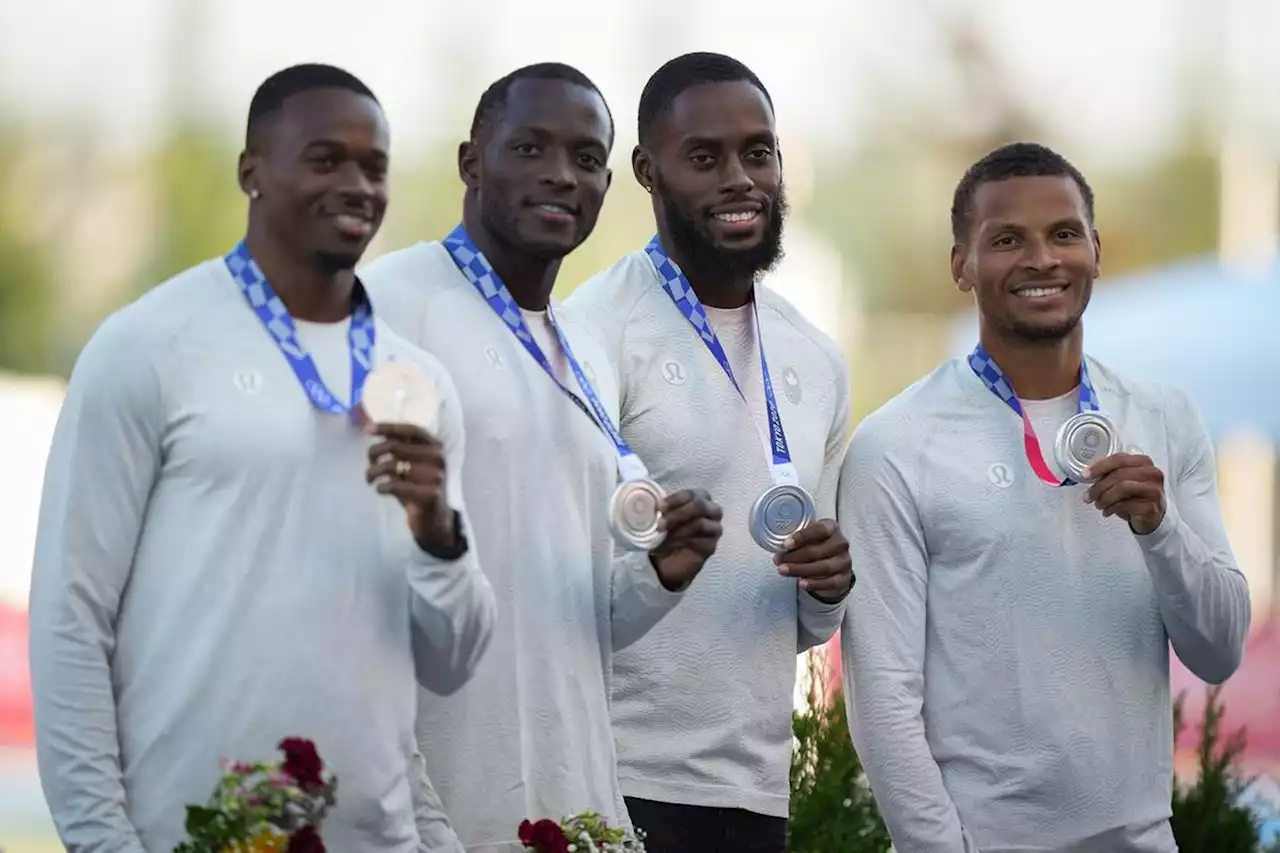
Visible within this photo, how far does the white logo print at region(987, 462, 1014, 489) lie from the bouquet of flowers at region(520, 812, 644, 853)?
4.05 feet

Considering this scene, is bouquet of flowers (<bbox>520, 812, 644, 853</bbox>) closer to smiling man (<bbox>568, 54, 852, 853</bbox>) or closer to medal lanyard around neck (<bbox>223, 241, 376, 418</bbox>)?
smiling man (<bbox>568, 54, 852, 853</bbox>)

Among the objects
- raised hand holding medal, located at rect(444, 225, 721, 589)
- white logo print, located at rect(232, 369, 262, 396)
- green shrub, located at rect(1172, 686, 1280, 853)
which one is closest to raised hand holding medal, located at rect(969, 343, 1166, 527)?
raised hand holding medal, located at rect(444, 225, 721, 589)

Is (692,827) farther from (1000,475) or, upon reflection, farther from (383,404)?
(383,404)

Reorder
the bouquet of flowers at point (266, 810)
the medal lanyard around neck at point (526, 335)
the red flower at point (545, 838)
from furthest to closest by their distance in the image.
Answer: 1. the medal lanyard around neck at point (526, 335)
2. the red flower at point (545, 838)
3. the bouquet of flowers at point (266, 810)

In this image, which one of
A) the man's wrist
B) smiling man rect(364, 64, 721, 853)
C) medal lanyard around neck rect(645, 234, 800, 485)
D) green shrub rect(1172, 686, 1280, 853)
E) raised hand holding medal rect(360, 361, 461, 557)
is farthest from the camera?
green shrub rect(1172, 686, 1280, 853)

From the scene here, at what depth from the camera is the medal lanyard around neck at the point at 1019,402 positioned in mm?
4566

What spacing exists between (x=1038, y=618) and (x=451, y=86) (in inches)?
783

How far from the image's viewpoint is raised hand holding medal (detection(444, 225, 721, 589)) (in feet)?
12.7

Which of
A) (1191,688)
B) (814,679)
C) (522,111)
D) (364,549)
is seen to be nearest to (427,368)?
(364,549)

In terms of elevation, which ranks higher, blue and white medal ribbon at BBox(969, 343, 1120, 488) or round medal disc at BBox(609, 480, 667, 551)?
blue and white medal ribbon at BBox(969, 343, 1120, 488)

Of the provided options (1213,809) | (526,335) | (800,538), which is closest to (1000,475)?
(800,538)

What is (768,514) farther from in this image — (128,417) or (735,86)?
(128,417)

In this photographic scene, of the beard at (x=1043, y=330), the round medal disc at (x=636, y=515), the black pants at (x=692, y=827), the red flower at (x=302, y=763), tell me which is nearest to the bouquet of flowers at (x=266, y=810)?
the red flower at (x=302, y=763)

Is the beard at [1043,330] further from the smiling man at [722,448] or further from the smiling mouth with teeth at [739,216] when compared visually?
the smiling mouth with teeth at [739,216]
